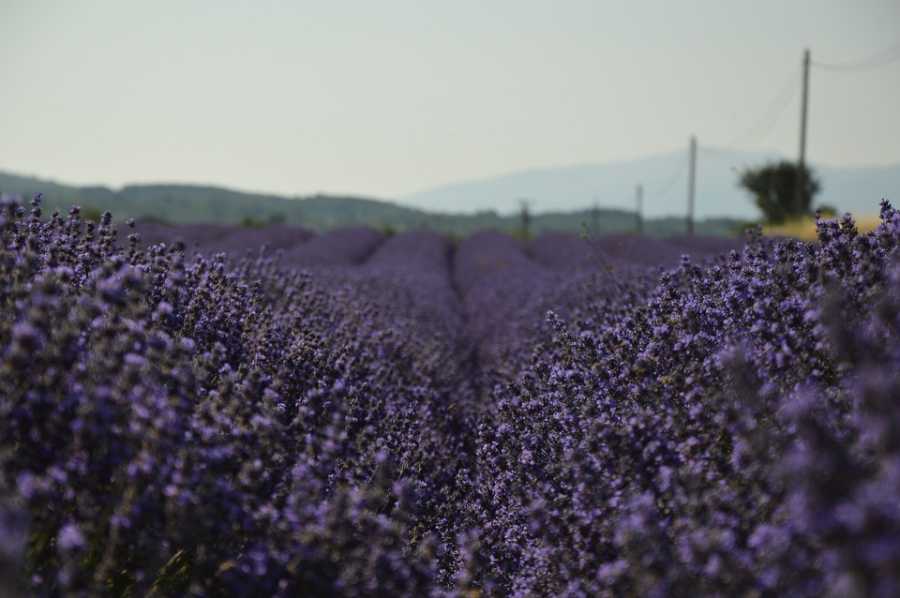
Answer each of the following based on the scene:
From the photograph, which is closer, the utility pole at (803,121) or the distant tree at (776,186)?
the utility pole at (803,121)

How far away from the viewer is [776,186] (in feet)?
171

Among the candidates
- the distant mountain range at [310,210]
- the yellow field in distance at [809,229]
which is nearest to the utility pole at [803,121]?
the yellow field in distance at [809,229]

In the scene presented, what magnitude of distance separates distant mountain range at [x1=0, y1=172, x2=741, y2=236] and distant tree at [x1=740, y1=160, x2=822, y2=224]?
43270mm

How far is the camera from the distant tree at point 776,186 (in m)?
51.4

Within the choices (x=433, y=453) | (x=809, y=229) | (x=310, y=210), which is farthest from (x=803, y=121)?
(x=310, y=210)

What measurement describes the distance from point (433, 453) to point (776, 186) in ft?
169

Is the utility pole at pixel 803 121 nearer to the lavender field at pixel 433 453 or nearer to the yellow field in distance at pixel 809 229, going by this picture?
the yellow field in distance at pixel 809 229

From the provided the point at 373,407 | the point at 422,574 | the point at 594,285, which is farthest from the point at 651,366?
the point at 594,285

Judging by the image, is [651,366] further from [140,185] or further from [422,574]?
[140,185]

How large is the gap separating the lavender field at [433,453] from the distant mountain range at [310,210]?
294 feet

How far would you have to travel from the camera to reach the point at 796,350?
3.00 m

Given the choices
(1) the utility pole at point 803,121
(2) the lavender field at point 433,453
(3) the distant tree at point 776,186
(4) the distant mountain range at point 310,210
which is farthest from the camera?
(4) the distant mountain range at point 310,210

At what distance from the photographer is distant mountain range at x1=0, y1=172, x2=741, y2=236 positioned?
330ft

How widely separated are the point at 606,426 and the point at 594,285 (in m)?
5.70
